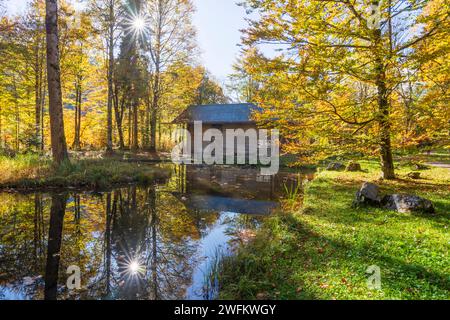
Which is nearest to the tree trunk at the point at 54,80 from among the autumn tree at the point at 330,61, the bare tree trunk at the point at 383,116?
the autumn tree at the point at 330,61

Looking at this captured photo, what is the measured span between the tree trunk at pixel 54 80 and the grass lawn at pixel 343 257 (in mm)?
8246

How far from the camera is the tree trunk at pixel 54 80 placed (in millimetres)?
8422

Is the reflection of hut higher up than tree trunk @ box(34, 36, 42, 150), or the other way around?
tree trunk @ box(34, 36, 42, 150)

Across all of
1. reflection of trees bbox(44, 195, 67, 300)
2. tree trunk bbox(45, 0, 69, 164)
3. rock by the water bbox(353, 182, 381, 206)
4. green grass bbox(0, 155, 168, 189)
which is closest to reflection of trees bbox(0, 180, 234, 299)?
reflection of trees bbox(44, 195, 67, 300)

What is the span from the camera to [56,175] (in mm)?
8609

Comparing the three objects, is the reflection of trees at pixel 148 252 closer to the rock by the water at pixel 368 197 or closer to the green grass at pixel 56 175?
the green grass at pixel 56 175

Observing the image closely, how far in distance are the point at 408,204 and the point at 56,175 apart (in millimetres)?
10352

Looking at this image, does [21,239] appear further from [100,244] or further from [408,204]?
[408,204]

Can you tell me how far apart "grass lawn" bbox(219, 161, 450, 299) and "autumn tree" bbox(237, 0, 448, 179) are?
2.73 metres

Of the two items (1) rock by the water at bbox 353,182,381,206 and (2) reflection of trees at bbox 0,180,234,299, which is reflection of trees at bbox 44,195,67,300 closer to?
(2) reflection of trees at bbox 0,180,234,299

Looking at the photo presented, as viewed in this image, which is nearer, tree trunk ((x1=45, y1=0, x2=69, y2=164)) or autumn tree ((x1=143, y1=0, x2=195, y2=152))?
tree trunk ((x1=45, y1=0, x2=69, y2=164))

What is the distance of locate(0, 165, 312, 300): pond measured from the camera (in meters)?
3.31

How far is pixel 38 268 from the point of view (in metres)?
3.63

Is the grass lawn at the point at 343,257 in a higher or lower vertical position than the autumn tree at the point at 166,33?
lower
